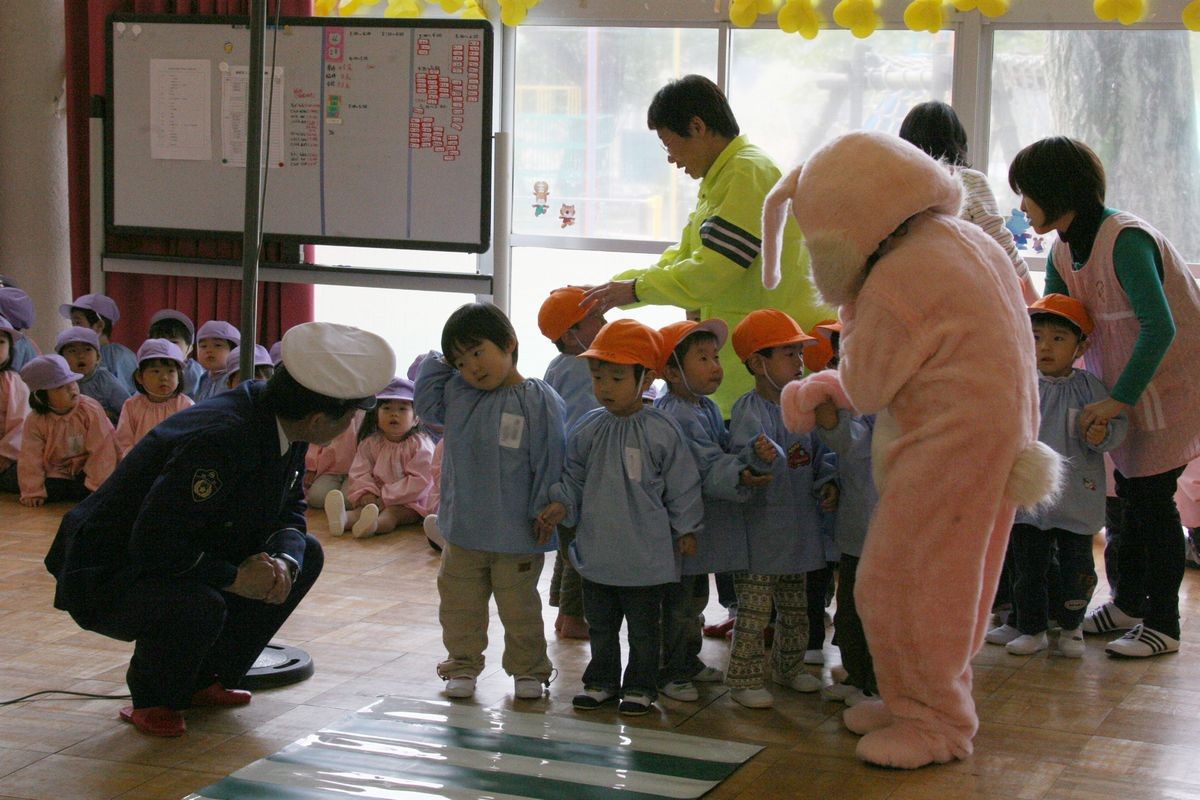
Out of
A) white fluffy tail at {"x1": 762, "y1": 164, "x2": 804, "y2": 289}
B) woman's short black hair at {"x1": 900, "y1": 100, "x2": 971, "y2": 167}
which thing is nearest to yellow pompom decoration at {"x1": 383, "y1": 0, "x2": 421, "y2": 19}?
woman's short black hair at {"x1": 900, "y1": 100, "x2": 971, "y2": 167}

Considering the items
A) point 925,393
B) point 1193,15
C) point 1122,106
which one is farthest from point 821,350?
point 1122,106

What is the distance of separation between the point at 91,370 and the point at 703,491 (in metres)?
3.45

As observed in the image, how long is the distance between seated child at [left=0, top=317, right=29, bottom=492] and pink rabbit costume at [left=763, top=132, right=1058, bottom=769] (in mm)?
3971

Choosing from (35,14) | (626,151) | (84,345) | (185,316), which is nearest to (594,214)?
(626,151)

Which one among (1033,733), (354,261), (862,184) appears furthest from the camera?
(354,261)

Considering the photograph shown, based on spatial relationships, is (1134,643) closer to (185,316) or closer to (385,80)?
(385,80)

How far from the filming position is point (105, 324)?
18.5 ft

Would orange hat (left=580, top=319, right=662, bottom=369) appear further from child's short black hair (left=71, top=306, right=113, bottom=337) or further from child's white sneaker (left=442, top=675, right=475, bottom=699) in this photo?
child's short black hair (left=71, top=306, right=113, bottom=337)

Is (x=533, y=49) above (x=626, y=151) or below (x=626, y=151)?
above

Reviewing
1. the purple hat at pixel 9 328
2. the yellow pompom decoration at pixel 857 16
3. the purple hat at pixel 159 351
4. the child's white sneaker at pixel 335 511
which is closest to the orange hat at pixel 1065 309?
the yellow pompom decoration at pixel 857 16

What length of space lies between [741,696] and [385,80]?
3149 millimetres

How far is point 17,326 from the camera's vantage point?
18.2ft

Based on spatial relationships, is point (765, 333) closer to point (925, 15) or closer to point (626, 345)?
point (626, 345)

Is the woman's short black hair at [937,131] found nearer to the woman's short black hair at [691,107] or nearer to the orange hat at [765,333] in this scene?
the woman's short black hair at [691,107]
